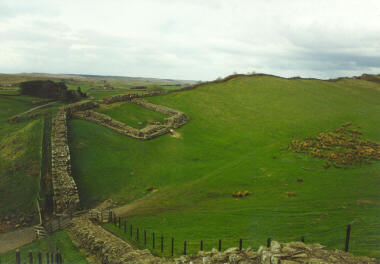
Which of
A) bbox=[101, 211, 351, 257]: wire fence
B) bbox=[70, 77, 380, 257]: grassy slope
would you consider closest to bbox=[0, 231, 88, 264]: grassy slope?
bbox=[101, 211, 351, 257]: wire fence

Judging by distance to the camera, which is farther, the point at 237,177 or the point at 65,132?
the point at 65,132

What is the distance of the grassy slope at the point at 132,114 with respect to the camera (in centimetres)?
3753

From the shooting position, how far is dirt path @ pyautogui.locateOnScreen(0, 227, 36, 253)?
15.6 metres

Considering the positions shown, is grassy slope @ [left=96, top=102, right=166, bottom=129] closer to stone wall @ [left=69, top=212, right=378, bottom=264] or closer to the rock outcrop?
stone wall @ [left=69, top=212, right=378, bottom=264]

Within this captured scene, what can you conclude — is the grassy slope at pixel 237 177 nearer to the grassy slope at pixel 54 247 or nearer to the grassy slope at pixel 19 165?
the grassy slope at pixel 19 165

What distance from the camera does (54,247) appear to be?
15008mm

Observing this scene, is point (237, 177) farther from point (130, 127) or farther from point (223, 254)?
point (130, 127)

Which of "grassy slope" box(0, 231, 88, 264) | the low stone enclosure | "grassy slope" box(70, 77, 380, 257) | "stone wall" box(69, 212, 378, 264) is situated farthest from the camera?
the low stone enclosure

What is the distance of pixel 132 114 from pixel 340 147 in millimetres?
29504

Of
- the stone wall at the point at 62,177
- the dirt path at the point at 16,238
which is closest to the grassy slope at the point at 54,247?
the dirt path at the point at 16,238

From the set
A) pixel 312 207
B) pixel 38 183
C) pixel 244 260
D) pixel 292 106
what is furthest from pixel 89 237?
pixel 292 106

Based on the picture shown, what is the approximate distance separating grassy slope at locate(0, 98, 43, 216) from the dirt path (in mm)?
1988

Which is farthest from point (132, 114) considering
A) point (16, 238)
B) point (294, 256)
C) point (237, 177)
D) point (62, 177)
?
point (294, 256)

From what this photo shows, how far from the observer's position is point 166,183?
81.7 ft
